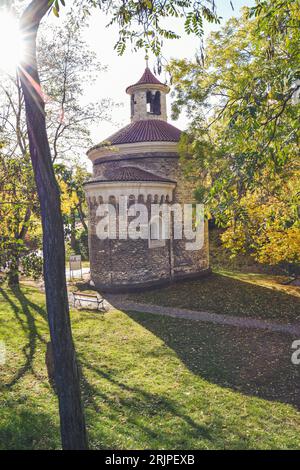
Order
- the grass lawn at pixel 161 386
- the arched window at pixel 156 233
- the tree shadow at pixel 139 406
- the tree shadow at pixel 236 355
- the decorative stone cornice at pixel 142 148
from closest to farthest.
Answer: the grass lawn at pixel 161 386
the tree shadow at pixel 139 406
the tree shadow at pixel 236 355
the arched window at pixel 156 233
the decorative stone cornice at pixel 142 148

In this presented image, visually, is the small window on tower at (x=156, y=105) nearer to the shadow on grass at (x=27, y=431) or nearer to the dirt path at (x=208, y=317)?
the dirt path at (x=208, y=317)

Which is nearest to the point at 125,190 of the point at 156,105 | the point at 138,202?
the point at 138,202

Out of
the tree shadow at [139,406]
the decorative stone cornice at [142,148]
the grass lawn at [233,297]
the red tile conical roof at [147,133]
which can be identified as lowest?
the tree shadow at [139,406]

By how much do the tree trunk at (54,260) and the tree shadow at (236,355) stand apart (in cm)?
474

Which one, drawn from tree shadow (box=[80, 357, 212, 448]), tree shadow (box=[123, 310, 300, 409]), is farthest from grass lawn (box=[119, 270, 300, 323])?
tree shadow (box=[80, 357, 212, 448])

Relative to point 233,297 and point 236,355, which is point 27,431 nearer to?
point 236,355

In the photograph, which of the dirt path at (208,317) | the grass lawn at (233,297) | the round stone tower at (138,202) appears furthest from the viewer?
the round stone tower at (138,202)

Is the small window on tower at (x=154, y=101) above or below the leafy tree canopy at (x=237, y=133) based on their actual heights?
above

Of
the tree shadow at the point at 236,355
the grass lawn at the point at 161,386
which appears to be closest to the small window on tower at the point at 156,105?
the tree shadow at the point at 236,355

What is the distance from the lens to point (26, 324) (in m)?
12.2

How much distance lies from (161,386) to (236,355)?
2866 mm

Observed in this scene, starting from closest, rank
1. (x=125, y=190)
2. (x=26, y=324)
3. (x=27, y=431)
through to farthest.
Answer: (x=27, y=431), (x=26, y=324), (x=125, y=190)

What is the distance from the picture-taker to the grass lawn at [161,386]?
20.2 feet
